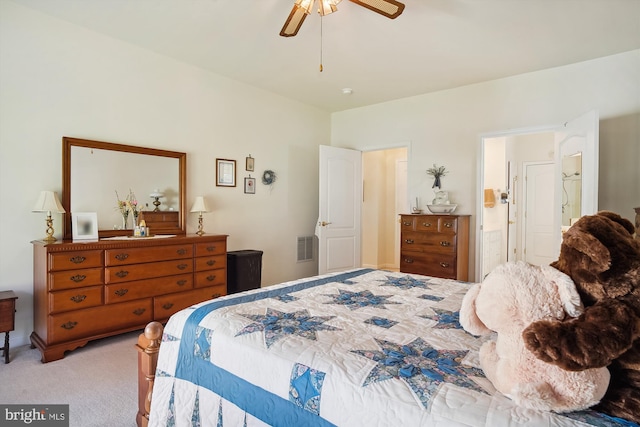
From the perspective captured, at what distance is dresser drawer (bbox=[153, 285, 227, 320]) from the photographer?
3227mm

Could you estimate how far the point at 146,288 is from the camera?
123 inches

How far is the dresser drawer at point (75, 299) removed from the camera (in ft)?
8.60

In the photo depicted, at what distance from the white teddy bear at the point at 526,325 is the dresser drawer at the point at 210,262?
3074 millimetres

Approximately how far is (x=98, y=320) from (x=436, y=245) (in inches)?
139

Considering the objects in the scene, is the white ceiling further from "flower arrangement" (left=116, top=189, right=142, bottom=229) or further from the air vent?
the air vent

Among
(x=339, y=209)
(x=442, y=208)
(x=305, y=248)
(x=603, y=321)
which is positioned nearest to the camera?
(x=603, y=321)

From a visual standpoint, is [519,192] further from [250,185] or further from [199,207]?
[199,207]

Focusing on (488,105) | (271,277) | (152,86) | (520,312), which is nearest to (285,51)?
(152,86)

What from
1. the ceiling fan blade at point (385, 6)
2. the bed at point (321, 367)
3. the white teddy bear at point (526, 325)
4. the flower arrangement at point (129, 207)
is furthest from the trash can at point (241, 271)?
the white teddy bear at point (526, 325)

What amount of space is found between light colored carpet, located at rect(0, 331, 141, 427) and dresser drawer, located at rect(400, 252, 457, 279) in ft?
10.2

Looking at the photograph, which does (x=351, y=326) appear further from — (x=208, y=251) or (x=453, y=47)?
(x=453, y=47)

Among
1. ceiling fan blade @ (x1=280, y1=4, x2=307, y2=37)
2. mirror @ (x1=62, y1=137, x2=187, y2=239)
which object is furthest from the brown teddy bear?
mirror @ (x1=62, y1=137, x2=187, y2=239)

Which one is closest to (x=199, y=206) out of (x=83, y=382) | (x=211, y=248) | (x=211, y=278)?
(x=211, y=248)

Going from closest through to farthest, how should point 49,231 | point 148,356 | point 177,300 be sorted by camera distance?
point 148,356, point 49,231, point 177,300
